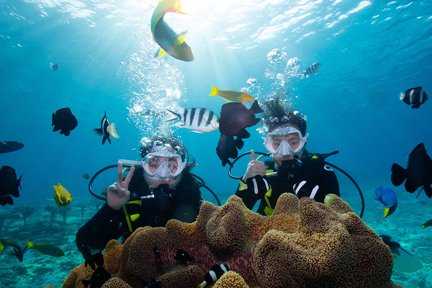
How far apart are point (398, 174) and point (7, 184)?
15.2 feet

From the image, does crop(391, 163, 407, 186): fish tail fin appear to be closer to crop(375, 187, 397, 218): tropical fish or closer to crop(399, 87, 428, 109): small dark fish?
crop(375, 187, 397, 218): tropical fish

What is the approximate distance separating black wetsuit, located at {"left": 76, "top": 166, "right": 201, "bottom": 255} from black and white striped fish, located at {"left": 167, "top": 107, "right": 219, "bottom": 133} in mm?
977

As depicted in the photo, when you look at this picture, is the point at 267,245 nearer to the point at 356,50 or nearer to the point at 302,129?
the point at 302,129

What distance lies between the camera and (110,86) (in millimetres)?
36750

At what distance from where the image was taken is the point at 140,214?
12.3 feet

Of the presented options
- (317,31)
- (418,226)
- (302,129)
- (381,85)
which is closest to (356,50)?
(317,31)

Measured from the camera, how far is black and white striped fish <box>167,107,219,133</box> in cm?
340

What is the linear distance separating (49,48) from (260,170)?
3087cm

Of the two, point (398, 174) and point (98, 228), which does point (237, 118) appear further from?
point (98, 228)

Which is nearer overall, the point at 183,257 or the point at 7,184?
the point at 183,257

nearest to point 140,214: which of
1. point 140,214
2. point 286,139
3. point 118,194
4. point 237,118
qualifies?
point 140,214

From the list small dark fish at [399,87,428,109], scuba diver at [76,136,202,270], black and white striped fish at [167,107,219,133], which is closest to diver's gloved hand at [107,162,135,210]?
scuba diver at [76,136,202,270]

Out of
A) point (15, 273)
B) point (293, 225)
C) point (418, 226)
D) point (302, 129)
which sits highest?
point (302, 129)

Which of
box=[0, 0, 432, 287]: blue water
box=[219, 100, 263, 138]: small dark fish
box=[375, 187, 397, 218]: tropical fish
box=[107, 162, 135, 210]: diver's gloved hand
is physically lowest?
box=[375, 187, 397, 218]: tropical fish
